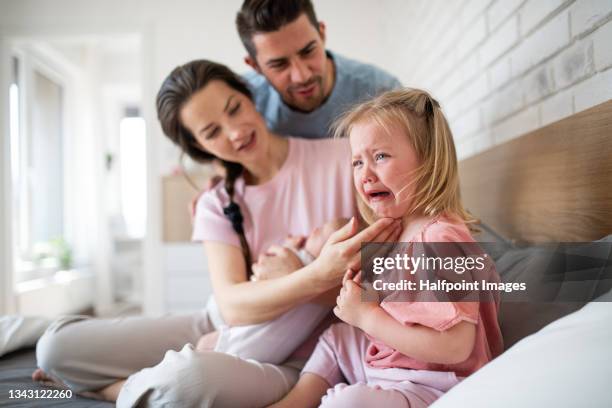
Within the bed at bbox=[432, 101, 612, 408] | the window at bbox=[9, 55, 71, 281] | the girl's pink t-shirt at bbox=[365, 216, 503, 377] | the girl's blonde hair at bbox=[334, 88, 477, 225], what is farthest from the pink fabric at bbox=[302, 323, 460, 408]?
the window at bbox=[9, 55, 71, 281]

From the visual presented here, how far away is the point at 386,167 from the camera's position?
782 mm

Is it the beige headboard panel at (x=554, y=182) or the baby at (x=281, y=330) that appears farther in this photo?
the baby at (x=281, y=330)

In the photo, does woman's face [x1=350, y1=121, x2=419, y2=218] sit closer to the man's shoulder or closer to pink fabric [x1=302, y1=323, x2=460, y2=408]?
pink fabric [x1=302, y1=323, x2=460, y2=408]

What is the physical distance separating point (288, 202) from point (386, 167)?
469mm

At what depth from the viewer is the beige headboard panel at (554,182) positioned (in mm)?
792

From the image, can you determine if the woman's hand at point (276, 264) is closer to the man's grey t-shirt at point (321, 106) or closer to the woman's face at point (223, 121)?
the woman's face at point (223, 121)

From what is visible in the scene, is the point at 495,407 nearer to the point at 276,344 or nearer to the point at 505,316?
the point at 505,316

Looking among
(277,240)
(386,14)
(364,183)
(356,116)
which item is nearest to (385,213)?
(364,183)

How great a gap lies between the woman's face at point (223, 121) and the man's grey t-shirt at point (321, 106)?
21 centimetres

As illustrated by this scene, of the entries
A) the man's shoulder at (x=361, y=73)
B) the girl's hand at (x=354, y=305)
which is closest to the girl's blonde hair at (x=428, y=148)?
the girl's hand at (x=354, y=305)

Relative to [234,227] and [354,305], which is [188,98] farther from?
[354,305]

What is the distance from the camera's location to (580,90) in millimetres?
874

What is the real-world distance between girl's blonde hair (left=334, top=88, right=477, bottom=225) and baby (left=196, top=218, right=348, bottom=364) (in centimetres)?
29

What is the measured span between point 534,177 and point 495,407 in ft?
2.02
